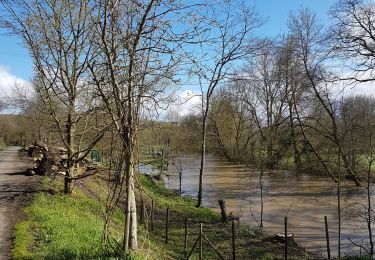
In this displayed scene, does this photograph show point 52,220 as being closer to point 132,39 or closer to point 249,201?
point 132,39

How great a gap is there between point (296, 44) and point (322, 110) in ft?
18.6

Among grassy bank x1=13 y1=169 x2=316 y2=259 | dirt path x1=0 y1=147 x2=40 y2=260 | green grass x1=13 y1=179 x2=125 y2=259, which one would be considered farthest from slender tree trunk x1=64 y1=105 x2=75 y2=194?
dirt path x1=0 y1=147 x2=40 y2=260

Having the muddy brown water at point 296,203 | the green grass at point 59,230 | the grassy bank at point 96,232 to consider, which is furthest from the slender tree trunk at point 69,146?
the muddy brown water at point 296,203

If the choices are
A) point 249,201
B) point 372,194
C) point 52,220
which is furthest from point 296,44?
point 52,220

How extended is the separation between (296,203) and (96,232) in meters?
15.8

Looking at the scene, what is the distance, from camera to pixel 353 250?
13.6 meters

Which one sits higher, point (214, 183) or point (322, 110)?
point (322, 110)

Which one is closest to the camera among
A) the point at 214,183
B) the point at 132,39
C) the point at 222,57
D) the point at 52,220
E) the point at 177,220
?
the point at 132,39

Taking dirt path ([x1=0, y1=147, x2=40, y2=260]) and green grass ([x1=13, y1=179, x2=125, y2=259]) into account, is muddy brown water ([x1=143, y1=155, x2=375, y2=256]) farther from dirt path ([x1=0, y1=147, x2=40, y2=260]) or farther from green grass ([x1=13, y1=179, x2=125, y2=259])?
dirt path ([x1=0, y1=147, x2=40, y2=260])

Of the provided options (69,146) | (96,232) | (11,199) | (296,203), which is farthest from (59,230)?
(296,203)

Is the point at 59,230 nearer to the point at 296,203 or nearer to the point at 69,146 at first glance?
the point at 69,146

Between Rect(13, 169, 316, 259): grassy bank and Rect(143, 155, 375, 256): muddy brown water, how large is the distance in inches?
73.7

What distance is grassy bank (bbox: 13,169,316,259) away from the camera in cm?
803

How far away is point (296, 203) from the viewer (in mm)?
23188
